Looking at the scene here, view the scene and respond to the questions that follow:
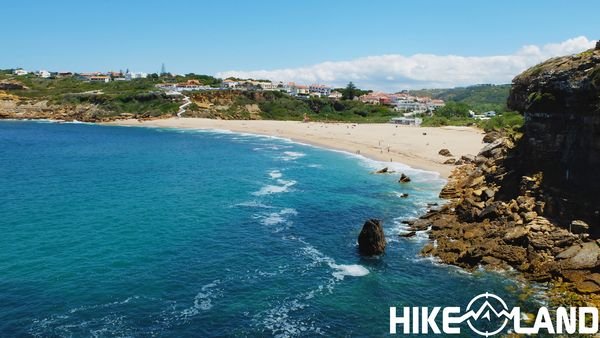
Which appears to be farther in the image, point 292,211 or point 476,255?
point 292,211

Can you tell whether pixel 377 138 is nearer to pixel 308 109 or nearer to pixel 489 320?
pixel 308 109

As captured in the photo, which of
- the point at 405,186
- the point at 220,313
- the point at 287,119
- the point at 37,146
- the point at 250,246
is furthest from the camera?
the point at 287,119

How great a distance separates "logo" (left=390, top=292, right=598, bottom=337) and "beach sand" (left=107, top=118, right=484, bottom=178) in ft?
130

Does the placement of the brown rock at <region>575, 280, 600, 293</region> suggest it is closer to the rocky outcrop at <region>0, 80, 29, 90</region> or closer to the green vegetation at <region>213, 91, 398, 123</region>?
the green vegetation at <region>213, 91, 398, 123</region>

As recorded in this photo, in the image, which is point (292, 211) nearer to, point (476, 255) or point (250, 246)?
point (250, 246)

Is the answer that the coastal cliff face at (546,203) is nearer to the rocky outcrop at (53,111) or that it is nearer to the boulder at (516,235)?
the boulder at (516,235)

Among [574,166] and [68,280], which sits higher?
[574,166]

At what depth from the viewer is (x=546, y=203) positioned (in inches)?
1473

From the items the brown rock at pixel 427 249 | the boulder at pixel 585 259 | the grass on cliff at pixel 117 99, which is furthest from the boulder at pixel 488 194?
the grass on cliff at pixel 117 99

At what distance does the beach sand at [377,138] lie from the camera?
81.1 metres

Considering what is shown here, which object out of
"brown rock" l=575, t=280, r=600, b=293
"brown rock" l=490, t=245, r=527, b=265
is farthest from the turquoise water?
"brown rock" l=575, t=280, r=600, b=293

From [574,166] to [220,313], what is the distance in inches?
1176

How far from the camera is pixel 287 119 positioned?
542ft

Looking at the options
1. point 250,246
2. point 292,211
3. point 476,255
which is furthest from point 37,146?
point 476,255
